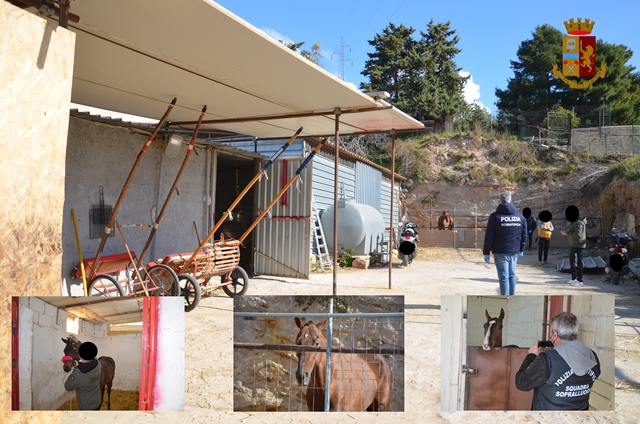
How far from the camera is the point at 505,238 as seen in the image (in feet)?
22.7

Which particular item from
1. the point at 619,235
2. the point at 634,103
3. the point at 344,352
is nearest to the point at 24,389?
the point at 344,352

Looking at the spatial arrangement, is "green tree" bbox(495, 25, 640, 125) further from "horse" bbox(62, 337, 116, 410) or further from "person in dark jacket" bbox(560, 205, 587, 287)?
"horse" bbox(62, 337, 116, 410)

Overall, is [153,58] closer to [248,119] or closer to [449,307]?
[248,119]

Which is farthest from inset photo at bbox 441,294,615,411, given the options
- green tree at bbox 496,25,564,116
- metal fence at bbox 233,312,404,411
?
green tree at bbox 496,25,564,116

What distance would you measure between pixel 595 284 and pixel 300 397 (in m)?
10.1

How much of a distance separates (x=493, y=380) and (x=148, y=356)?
5.94 ft

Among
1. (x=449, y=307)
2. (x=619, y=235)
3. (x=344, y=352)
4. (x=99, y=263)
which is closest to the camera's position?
(x=449, y=307)

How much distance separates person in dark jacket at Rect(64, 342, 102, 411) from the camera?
2488 mm

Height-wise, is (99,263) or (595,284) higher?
(99,263)

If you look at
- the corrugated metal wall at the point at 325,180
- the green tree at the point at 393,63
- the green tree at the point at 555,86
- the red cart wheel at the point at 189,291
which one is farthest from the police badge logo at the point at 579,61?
the red cart wheel at the point at 189,291

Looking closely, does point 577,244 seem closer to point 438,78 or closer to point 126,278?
point 126,278

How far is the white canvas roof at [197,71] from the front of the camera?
378 cm

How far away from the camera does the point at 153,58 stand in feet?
15.8

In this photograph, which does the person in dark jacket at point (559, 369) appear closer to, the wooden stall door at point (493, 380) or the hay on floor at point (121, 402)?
the wooden stall door at point (493, 380)
